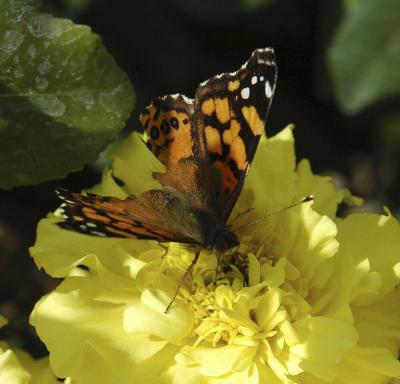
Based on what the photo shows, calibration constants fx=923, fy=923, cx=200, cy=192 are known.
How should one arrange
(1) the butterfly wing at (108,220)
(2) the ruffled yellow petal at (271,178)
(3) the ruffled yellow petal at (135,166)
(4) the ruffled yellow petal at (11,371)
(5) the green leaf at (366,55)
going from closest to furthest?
(1) the butterfly wing at (108,220) → (4) the ruffled yellow petal at (11,371) → (2) the ruffled yellow petal at (271,178) → (3) the ruffled yellow petal at (135,166) → (5) the green leaf at (366,55)

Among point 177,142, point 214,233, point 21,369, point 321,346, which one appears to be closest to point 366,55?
point 177,142

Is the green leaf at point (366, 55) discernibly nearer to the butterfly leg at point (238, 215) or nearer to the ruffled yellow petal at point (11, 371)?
the butterfly leg at point (238, 215)

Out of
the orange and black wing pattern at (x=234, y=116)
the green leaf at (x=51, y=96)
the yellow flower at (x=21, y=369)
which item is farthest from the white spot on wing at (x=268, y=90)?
the yellow flower at (x=21, y=369)

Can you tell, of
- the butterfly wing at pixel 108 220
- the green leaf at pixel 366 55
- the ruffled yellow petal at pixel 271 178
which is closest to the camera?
the butterfly wing at pixel 108 220

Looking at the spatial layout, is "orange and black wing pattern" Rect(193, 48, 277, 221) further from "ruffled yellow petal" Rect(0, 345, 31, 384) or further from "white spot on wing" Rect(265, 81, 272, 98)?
"ruffled yellow petal" Rect(0, 345, 31, 384)

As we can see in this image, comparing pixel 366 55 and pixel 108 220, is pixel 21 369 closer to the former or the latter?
pixel 108 220

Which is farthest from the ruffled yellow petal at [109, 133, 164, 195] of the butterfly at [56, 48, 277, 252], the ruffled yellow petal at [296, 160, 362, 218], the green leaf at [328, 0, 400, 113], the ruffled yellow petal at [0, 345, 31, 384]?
the green leaf at [328, 0, 400, 113]

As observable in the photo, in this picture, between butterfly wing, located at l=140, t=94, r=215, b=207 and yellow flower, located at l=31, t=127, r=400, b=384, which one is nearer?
yellow flower, located at l=31, t=127, r=400, b=384
